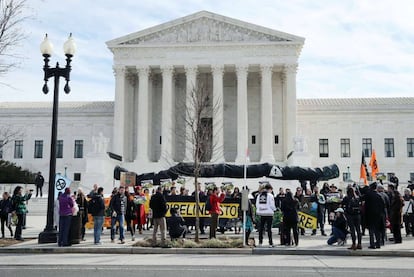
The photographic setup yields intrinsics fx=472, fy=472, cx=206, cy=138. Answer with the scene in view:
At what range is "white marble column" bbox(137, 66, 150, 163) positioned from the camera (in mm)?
53094

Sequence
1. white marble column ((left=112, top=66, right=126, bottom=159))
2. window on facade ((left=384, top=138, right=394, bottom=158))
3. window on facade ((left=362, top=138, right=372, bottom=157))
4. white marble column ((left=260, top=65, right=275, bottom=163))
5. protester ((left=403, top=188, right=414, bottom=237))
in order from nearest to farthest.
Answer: protester ((left=403, top=188, right=414, bottom=237))
white marble column ((left=260, top=65, right=275, bottom=163))
white marble column ((left=112, top=66, right=126, bottom=159))
window on facade ((left=384, top=138, right=394, bottom=158))
window on facade ((left=362, top=138, right=372, bottom=157))

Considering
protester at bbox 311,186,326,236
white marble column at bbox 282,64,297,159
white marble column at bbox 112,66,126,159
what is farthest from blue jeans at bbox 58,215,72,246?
white marble column at bbox 282,64,297,159

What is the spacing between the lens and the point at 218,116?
53.2m

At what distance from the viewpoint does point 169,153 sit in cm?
5256

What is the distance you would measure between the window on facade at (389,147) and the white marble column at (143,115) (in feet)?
96.9

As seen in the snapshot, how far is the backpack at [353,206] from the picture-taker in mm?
15283

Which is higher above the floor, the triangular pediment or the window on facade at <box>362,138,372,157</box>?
the triangular pediment

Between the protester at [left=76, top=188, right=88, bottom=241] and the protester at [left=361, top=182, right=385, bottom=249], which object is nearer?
the protester at [left=361, top=182, right=385, bottom=249]

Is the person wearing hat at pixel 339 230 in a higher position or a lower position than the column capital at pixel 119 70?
lower

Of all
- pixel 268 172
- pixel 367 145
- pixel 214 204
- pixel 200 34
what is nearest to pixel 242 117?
pixel 200 34

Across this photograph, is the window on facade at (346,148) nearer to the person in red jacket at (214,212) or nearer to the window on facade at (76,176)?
the window on facade at (76,176)

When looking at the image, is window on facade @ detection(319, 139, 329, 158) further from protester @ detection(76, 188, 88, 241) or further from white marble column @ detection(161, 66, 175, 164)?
protester @ detection(76, 188, 88, 241)

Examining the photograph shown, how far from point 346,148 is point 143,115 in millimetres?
25649

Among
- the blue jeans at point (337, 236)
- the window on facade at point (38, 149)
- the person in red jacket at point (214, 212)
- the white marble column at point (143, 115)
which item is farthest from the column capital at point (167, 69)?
the blue jeans at point (337, 236)
